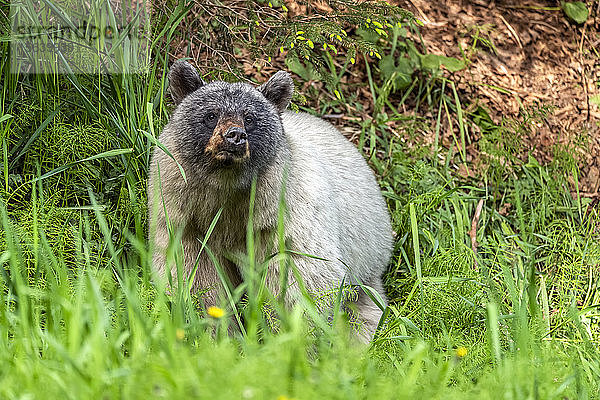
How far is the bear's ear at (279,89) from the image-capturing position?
4.43 meters

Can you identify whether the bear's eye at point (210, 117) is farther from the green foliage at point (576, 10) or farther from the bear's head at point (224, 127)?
the green foliage at point (576, 10)

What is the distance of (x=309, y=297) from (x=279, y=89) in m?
1.50

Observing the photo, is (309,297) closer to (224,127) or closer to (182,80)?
(224,127)

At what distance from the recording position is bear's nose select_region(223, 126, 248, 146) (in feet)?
12.7

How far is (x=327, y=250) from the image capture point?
14.3 feet

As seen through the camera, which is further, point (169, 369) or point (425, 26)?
point (425, 26)

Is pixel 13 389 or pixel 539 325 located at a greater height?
pixel 13 389

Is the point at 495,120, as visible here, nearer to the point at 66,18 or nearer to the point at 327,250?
the point at 327,250

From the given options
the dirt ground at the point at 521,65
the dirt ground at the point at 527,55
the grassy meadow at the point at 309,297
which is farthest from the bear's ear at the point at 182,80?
the dirt ground at the point at 527,55

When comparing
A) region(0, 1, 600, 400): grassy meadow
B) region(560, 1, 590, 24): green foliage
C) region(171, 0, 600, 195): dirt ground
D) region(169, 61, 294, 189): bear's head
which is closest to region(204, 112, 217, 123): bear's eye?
region(169, 61, 294, 189): bear's head

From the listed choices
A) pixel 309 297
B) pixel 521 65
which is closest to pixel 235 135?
pixel 309 297

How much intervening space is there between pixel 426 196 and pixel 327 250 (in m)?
1.32

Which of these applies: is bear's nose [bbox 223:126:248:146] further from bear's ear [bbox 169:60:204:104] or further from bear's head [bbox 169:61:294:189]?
bear's ear [bbox 169:60:204:104]

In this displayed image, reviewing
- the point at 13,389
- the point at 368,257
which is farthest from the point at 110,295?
the point at 368,257
